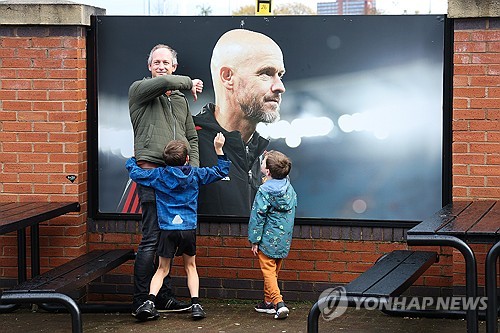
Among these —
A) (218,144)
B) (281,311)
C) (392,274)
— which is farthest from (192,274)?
(392,274)

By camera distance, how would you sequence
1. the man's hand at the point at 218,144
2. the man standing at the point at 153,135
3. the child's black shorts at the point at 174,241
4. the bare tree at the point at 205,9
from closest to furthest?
1. the child's black shorts at the point at 174,241
2. the man standing at the point at 153,135
3. the man's hand at the point at 218,144
4. the bare tree at the point at 205,9

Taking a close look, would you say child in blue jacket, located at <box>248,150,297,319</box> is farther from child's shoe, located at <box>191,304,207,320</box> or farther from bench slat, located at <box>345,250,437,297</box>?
bench slat, located at <box>345,250,437,297</box>

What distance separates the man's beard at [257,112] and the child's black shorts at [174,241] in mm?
1168

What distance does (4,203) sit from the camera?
8.21m

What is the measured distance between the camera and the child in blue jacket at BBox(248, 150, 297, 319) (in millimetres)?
7570

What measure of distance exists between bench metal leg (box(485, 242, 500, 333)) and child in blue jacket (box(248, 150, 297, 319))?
1.91 m

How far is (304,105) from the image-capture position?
813 cm

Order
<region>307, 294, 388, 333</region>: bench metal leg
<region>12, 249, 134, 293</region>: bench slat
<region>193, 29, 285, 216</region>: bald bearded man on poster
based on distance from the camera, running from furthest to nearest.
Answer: <region>193, 29, 285, 216</region>: bald bearded man on poster, <region>12, 249, 134, 293</region>: bench slat, <region>307, 294, 388, 333</region>: bench metal leg

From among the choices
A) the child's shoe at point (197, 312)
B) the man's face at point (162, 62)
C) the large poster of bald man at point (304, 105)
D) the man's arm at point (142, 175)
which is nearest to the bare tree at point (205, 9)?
the large poster of bald man at point (304, 105)

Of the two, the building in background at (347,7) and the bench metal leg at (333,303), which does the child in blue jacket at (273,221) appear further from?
the bench metal leg at (333,303)

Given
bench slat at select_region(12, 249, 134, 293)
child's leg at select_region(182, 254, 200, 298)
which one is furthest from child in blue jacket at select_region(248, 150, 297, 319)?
bench slat at select_region(12, 249, 134, 293)

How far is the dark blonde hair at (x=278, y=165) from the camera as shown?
7582mm

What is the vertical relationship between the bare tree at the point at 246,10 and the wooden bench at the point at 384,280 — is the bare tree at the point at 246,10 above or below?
above

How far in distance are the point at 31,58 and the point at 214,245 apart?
208 centimetres
